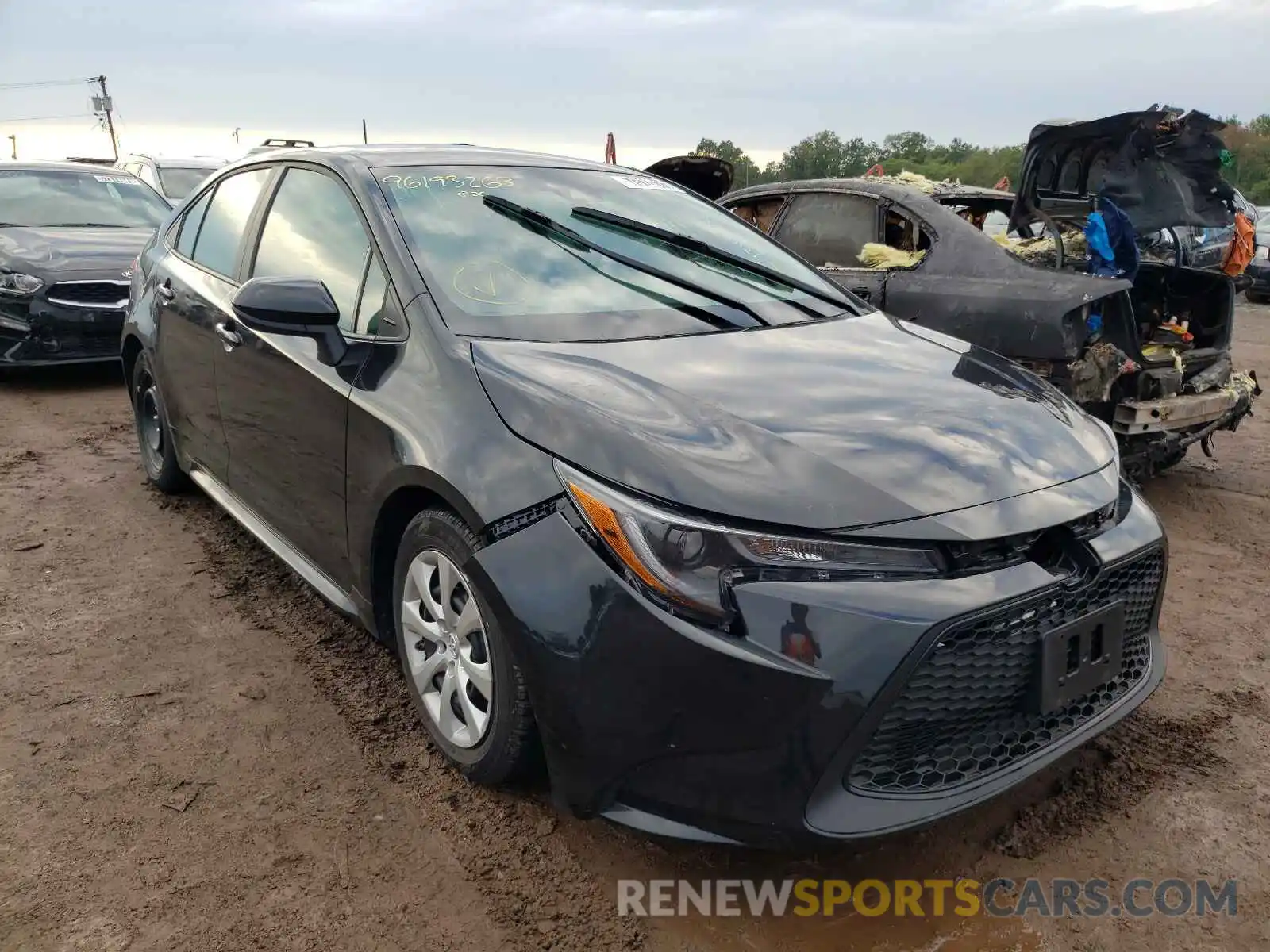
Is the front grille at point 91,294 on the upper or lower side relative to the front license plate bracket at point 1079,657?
lower

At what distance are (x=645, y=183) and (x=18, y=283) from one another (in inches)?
216

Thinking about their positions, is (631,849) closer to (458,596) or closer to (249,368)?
(458,596)

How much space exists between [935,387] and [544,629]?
1259 mm

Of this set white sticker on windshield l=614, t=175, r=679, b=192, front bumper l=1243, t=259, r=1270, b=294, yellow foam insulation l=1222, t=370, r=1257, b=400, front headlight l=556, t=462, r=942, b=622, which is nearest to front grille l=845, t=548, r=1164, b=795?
front headlight l=556, t=462, r=942, b=622

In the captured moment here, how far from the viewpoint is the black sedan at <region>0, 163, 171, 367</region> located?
691 centimetres

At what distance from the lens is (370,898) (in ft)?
7.05

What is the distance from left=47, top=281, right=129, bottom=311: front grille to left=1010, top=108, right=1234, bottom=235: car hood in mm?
6230

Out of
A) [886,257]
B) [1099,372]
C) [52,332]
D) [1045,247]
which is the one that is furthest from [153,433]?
[1045,247]

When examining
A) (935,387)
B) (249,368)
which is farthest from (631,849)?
(249,368)

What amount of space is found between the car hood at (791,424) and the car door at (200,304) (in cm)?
171

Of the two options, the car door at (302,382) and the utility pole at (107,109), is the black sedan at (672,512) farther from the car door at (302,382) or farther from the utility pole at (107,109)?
the utility pole at (107,109)

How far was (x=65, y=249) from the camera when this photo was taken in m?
7.20

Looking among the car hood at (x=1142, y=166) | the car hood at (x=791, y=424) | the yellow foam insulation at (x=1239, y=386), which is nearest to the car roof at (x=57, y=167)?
the car hood at (x=1142, y=166)

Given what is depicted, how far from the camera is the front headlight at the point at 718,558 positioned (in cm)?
187
